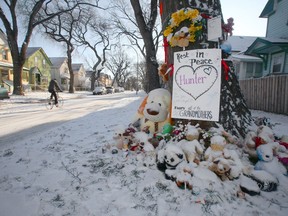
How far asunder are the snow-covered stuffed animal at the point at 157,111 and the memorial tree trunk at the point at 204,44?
0.74 ft

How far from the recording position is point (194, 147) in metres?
2.37

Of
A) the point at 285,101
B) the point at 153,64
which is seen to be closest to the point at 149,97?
the point at 153,64

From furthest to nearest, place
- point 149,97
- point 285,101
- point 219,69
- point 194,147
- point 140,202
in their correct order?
point 285,101 → point 149,97 → point 219,69 → point 194,147 → point 140,202

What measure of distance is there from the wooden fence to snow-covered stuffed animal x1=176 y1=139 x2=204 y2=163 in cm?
682

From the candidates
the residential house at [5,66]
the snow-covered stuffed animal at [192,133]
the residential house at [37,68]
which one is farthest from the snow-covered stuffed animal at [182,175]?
the residential house at [37,68]

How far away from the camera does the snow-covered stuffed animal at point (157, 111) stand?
313 cm

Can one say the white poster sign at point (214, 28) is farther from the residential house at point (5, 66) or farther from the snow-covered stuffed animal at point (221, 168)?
the residential house at point (5, 66)

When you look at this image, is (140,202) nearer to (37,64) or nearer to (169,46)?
(169,46)

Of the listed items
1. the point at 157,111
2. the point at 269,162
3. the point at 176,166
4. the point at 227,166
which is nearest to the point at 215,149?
the point at 227,166

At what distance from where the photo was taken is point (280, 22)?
13.1m

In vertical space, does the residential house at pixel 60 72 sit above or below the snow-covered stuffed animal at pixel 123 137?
above

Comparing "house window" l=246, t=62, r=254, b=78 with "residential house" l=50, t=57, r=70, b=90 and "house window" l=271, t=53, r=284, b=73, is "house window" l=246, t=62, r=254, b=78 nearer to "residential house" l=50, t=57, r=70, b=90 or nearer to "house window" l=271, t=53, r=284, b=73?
"house window" l=271, t=53, r=284, b=73

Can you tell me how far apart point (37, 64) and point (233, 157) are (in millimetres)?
41547

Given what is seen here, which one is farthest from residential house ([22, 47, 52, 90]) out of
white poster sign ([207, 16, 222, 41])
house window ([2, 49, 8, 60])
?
white poster sign ([207, 16, 222, 41])
